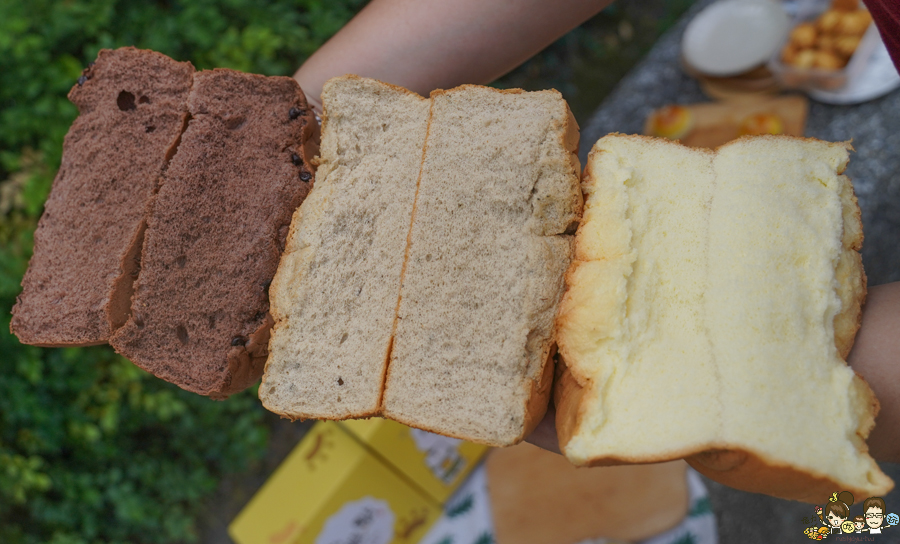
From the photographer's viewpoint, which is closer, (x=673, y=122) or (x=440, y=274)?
(x=440, y=274)

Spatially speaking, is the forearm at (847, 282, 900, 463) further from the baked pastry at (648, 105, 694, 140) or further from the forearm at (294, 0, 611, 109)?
the baked pastry at (648, 105, 694, 140)

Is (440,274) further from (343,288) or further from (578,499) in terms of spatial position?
(578,499)

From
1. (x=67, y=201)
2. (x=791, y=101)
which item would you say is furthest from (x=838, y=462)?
(x=791, y=101)

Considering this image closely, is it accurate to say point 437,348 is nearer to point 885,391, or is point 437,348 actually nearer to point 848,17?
point 885,391

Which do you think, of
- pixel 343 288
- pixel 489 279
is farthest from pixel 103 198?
pixel 489 279

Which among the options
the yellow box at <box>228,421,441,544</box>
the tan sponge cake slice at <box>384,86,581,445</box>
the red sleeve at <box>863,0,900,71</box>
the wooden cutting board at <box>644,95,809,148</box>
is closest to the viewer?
the red sleeve at <box>863,0,900,71</box>

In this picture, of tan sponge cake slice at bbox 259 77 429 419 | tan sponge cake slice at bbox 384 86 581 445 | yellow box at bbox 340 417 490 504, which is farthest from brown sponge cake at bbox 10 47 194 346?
yellow box at bbox 340 417 490 504

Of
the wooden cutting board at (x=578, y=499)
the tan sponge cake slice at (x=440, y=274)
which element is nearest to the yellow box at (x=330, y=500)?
the wooden cutting board at (x=578, y=499)
